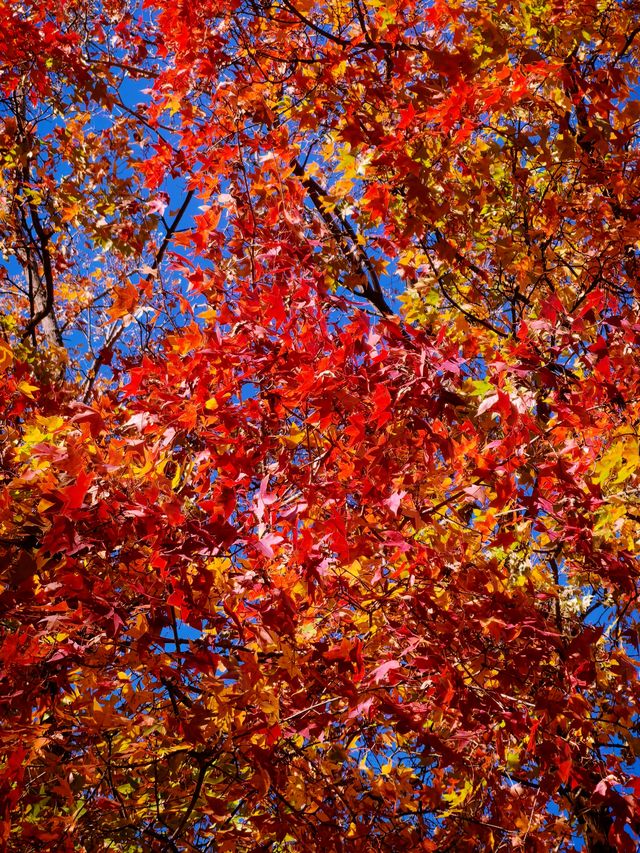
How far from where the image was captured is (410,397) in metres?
3.64

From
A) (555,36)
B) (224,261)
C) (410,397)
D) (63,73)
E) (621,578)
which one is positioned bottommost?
(621,578)

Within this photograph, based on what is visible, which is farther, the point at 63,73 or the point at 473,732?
the point at 63,73

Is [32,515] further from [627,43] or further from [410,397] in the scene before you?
[627,43]

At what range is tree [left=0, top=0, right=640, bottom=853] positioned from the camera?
3.24 m

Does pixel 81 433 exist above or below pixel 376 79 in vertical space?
below

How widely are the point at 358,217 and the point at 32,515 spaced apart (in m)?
4.24

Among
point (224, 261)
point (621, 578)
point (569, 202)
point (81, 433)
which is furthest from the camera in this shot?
point (569, 202)

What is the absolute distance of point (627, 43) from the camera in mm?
5180

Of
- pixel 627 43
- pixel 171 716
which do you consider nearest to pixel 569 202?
pixel 627 43

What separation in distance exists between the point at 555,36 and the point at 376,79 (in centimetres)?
134

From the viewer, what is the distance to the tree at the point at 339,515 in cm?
324

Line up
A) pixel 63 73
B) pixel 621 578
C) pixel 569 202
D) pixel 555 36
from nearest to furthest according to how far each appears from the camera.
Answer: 1. pixel 621 578
2. pixel 555 36
3. pixel 569 202
4. pixel 63 73

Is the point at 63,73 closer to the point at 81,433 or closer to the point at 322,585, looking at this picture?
the point at 81,433

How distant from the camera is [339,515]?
3.06 meters
